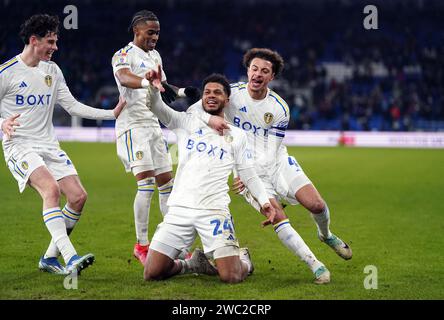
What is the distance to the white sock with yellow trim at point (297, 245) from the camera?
6641mm

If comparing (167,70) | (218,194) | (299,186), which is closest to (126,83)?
(218,194)

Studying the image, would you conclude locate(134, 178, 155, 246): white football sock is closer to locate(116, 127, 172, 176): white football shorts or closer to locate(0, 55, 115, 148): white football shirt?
locate(116, 127, 172, 176): white football shorts

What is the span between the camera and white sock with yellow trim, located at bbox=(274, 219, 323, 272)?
21.8ft

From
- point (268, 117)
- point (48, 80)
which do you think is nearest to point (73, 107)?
point (48, 80)

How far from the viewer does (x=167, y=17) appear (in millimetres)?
39281

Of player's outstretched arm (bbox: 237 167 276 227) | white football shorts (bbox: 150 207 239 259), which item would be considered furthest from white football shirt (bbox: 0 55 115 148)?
player's outstretched arm (bbox: 237 167 276 227)

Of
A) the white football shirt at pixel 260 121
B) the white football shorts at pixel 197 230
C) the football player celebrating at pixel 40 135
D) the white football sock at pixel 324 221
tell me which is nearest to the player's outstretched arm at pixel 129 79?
the football player celebrating at pixel 40 135

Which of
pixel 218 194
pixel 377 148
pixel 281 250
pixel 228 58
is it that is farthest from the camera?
pixel 228 58

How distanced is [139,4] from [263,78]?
107ft

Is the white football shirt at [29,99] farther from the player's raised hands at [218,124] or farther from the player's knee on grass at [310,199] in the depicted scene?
the player's knee on grass at [310,199]

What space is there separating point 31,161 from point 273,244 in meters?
3.38

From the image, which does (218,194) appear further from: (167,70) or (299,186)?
(167,70)

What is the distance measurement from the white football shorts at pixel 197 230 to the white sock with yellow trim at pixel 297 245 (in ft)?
2.05

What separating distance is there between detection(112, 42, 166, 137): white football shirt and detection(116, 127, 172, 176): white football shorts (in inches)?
3.4
